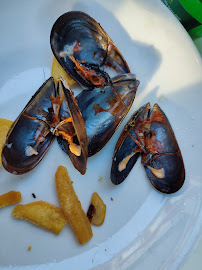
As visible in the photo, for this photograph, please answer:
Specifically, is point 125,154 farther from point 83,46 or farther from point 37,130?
point 83,46

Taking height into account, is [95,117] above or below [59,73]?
below

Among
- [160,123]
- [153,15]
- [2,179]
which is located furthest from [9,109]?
[153,15]

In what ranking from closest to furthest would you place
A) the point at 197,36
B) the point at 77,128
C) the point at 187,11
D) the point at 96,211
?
the point at 77,128, the point at 96,211, the point at 187,11, the point at 197,36

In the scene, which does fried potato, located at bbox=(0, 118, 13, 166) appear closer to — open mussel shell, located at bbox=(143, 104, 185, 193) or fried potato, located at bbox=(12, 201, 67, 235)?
fried potato, located at bbox=(12, 201, 67, 235)

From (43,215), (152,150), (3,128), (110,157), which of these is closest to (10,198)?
(43,215)

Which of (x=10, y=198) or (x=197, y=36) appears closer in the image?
(x=10, y=198)

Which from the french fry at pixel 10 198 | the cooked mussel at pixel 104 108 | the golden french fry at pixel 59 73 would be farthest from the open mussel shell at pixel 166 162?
the french fry at pixel 10 198

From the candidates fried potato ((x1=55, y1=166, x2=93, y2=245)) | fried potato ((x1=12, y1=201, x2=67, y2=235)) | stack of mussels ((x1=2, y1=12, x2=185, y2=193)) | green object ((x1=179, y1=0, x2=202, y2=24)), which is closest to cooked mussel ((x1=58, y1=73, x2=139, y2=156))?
stack of mussels ((x1=2, y1=12, x2=185, y2=193))
